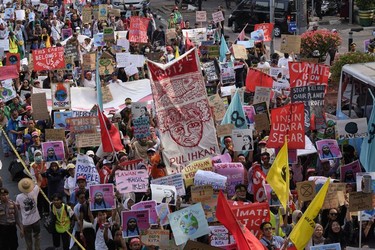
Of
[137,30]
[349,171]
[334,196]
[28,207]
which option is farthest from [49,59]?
[334,196]

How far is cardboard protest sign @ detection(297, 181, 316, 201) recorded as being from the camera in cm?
1549

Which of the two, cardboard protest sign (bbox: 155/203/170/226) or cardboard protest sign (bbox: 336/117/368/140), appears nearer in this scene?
cardboard protest sign (bbox: 155/203/170/226)

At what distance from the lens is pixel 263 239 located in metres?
14.1

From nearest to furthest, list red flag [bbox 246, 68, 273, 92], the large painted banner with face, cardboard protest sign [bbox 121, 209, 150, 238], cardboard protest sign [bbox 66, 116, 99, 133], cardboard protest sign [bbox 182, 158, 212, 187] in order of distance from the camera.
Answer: cardboard protest sign [bbox 121, 209, 150, 238] → cardboard protest sign [bbox 182, 158, 212, 187] → the large painted banner with face → cardboard protest sign [bbox 66, 116, 99, 133] → red flag [bbox 246, 68, 273, 92]

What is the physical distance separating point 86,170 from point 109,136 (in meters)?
1.32

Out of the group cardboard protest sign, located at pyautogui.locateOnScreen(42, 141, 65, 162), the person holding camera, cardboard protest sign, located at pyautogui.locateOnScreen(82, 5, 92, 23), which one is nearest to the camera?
the person holding camera

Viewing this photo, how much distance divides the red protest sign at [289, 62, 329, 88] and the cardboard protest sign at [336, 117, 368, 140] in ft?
9.95

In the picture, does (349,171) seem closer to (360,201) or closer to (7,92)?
(360,201)

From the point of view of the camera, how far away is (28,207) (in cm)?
1652

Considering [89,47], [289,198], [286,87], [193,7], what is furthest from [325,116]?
[193,7]

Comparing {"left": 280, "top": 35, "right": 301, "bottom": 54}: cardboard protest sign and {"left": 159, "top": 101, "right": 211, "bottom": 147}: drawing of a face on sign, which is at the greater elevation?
{"left": 159, "top": 101, "right": 211, "bottom": 147}: drawing of a face on sign

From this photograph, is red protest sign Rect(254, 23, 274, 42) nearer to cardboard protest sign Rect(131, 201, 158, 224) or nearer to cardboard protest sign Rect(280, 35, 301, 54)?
cardboard protest sign Rect(280, 35, 301, 54)

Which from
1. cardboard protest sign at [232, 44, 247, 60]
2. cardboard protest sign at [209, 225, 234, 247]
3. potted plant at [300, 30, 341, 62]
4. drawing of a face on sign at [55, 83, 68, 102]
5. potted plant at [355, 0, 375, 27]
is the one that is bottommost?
potted plant at [355, 0, 375, 27]

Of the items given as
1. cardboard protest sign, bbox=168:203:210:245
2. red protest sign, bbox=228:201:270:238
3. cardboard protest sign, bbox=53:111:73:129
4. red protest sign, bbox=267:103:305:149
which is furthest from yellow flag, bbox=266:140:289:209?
cardboard protest sign, bbox=53:111:73:129
